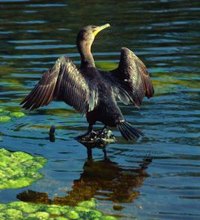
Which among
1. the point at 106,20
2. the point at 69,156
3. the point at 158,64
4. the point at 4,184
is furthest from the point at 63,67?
the point at 106,20

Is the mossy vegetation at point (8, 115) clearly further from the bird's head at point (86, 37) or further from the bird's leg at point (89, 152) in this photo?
the bird's leg at point (89, 152)

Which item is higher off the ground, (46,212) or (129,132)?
(129,132)

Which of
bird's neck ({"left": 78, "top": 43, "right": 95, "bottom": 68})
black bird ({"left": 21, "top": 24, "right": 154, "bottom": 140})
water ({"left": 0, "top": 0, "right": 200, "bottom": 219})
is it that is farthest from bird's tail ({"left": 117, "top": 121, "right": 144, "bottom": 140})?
bird's neck ({"left": 78, "top": 43, "right": 95, "bottom": 68})

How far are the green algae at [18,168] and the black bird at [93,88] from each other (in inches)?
28.2

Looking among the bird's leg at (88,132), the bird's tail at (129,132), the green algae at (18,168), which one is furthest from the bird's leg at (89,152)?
the green algae at (18,168)

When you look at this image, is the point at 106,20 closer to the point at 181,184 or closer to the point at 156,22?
the point at 156,22

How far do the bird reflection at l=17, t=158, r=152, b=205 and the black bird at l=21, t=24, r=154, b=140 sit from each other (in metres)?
0.58

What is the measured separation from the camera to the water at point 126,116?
27.6 ft

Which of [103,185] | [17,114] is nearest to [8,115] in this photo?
[17,114]

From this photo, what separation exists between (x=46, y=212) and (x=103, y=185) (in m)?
1.13

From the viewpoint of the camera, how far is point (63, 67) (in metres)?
9.88

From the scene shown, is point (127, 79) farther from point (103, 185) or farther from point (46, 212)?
point (46, 212)

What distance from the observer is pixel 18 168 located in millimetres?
9180

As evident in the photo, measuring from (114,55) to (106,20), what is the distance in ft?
11.0
